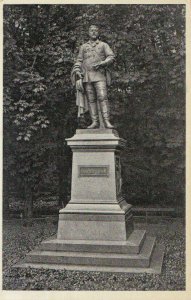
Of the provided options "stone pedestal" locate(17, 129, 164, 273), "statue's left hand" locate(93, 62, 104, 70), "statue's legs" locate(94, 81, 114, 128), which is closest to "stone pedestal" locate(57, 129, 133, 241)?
"stone pedestal" locate(17, 129, 164, 273)

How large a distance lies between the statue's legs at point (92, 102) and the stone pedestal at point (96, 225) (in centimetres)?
39

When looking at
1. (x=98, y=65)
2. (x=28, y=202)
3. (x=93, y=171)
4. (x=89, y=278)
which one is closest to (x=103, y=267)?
(x=89, y=278)

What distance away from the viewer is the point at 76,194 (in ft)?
29.9

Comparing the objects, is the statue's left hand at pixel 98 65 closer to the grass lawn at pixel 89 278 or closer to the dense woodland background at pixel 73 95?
the grass lawn at pixel 89 278

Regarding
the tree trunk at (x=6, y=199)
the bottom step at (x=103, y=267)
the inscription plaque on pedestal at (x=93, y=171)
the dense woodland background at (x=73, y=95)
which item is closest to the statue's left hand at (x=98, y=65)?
the inscription plaque on pedestal at (x=93, y=171)

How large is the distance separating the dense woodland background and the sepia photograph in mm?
31

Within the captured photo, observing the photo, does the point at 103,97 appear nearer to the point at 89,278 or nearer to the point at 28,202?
the point at 89,278

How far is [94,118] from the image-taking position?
9633mm

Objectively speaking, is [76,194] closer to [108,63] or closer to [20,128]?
[108,63]

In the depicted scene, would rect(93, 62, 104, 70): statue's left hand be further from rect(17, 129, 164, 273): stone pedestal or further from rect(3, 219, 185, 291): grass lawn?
rect(3, 219, 185, 291): grass lawn

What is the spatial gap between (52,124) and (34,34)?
269cm

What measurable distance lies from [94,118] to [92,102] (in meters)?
0.32

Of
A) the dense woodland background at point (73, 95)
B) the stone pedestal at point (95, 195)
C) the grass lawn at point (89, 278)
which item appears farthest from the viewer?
the dense woodland background at point (73, 95)

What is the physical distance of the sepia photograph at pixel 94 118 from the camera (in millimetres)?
9344
